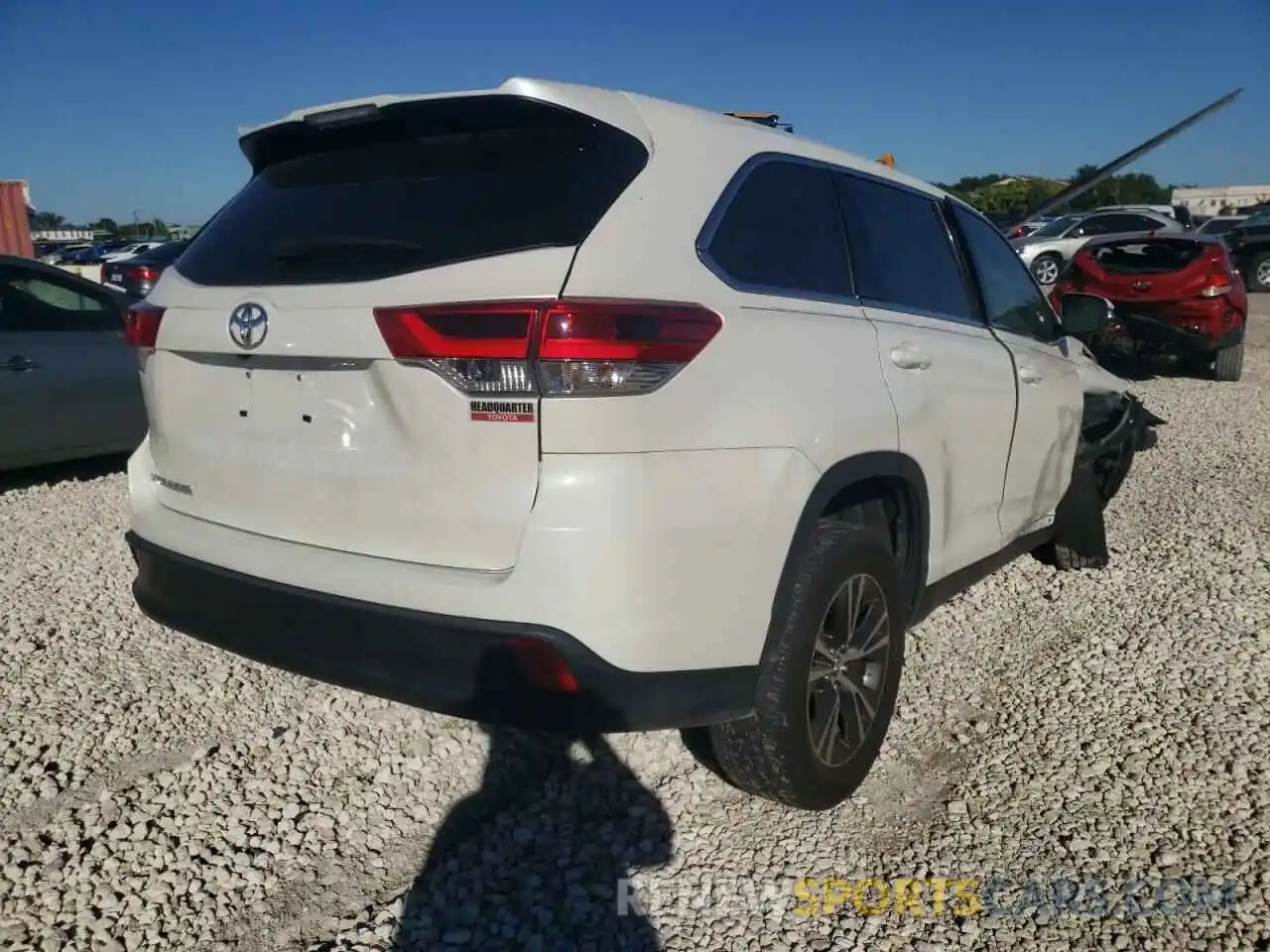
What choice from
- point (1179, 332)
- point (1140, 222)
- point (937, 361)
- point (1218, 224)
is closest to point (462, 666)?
point (937, 361)

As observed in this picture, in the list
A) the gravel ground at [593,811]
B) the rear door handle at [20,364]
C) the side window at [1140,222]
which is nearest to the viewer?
the gravel ground at [593,811]

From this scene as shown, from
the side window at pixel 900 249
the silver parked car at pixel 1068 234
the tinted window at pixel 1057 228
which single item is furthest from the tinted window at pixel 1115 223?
the side window at pixel 900 249

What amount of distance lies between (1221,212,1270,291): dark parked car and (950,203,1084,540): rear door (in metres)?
21.5

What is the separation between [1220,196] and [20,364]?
2831 inches

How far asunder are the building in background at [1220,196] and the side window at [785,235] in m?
62.9

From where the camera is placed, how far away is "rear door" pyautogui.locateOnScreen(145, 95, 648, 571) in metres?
1.96

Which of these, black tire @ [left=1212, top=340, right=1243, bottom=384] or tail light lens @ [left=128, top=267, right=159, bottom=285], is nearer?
black tire @ [left=1212, top=340, right=1243, bottom=384]

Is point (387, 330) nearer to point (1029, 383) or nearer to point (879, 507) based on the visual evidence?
point (879, 507)

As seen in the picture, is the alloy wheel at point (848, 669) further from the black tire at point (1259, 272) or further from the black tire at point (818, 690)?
the black tire at point (1259, 272)

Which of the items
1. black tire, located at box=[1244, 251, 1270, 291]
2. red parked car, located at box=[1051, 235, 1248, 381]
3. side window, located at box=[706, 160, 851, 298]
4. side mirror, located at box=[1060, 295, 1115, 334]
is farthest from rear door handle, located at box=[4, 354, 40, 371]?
black tire, located at box=[1244, 251, 1270, 291]

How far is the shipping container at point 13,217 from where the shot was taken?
21375 mm

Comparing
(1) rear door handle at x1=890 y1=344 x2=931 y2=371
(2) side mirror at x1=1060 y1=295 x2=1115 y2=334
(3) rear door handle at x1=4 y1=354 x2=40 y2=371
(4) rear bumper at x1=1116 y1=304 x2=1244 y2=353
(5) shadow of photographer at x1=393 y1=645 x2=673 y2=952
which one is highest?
(1) rear door handle at x1=890 y1=344 x2=931 y2=371

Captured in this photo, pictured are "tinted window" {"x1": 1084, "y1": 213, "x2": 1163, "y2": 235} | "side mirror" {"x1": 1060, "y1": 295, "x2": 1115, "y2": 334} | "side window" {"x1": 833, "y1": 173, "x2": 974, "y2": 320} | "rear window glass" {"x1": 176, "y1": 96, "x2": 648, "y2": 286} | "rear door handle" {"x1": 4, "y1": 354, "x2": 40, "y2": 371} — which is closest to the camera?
"rear window glass" {"x1": 176, "y1": 96, "x2": 648, "y2": 286}

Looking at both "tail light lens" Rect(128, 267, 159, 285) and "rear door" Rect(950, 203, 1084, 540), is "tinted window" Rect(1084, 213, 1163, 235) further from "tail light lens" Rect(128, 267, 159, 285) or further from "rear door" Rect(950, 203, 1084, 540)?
"rear door" Rect(950, 203, 1084, 540)
